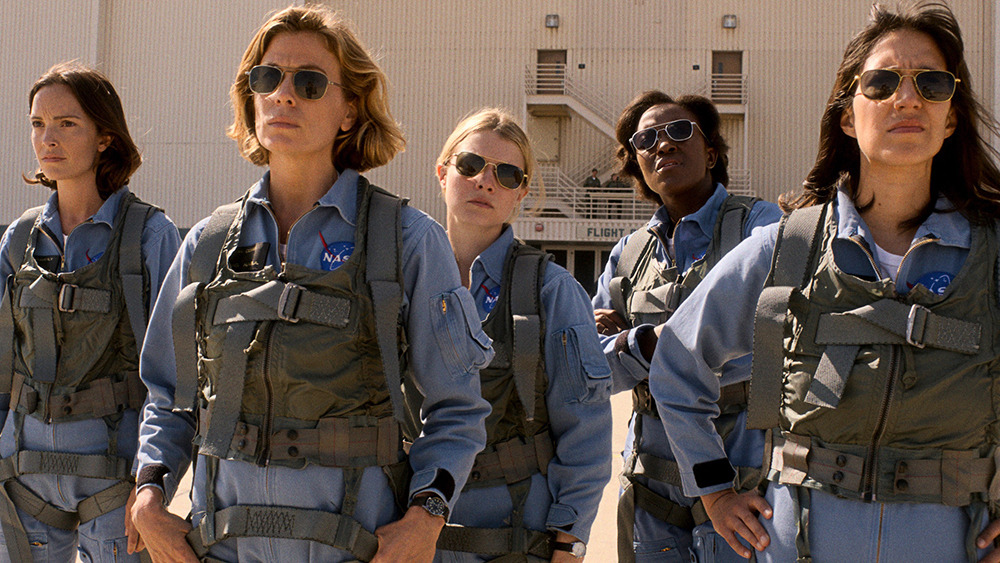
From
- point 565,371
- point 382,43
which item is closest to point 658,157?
point 565,371

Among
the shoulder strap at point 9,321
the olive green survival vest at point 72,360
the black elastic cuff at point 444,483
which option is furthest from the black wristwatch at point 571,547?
the shoulder strap at point 9,321

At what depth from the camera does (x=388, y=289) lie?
2041 millimetres

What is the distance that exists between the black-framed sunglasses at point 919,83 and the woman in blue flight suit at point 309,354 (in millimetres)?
1243

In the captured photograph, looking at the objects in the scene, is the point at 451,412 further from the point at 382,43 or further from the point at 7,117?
the point at 7,117

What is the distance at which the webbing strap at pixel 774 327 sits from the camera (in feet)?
6.81

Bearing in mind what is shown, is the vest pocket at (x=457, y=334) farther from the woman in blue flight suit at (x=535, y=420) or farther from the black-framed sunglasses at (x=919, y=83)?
the black-framed sunglasses at (x=919, y=83)

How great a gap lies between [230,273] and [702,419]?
4.62ft

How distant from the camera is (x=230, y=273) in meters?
2.09

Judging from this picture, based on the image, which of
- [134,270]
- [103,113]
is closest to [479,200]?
[134,270]

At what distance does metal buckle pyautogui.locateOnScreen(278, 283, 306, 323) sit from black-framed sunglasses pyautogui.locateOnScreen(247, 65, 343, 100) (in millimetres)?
572

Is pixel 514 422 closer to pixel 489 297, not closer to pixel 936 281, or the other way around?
pixel 489 297

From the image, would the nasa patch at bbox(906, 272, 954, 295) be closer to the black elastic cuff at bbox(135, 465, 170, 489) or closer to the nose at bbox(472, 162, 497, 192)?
the nose at bbox(472, 162, 497, 192)

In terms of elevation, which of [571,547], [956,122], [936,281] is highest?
[956,122]

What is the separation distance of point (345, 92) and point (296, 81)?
16cm
